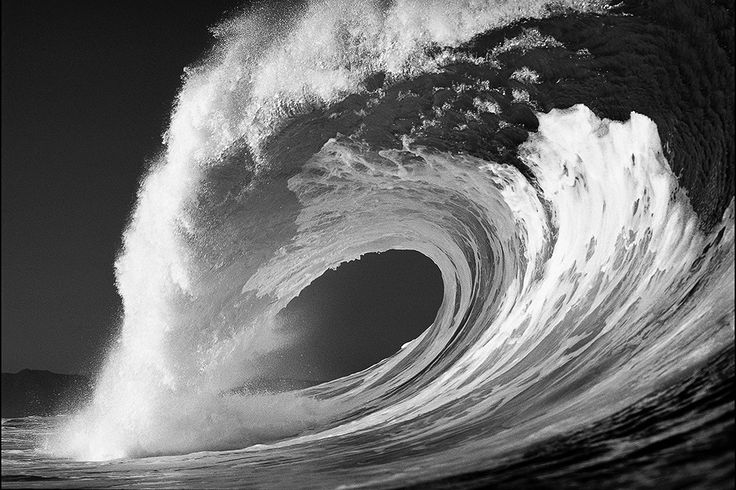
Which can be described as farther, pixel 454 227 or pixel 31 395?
pixel 31 395

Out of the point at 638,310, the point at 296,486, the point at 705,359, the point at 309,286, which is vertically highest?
the point at 309,286

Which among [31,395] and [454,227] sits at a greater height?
[454,227]

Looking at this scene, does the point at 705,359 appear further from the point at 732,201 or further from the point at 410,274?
the point at 410,274

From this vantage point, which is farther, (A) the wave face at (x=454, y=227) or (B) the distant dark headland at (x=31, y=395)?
(B) the distant dark headland at (x=31, y=395)

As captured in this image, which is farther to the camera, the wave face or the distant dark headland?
the distant dark headland

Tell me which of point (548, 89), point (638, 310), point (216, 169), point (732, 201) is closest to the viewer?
point (732, 201)

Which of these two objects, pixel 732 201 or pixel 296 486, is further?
pixel 732 201

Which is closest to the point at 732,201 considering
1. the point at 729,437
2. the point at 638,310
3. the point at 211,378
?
the point at 638,310

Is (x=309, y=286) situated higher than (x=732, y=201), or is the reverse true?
(x=309, y=286)
